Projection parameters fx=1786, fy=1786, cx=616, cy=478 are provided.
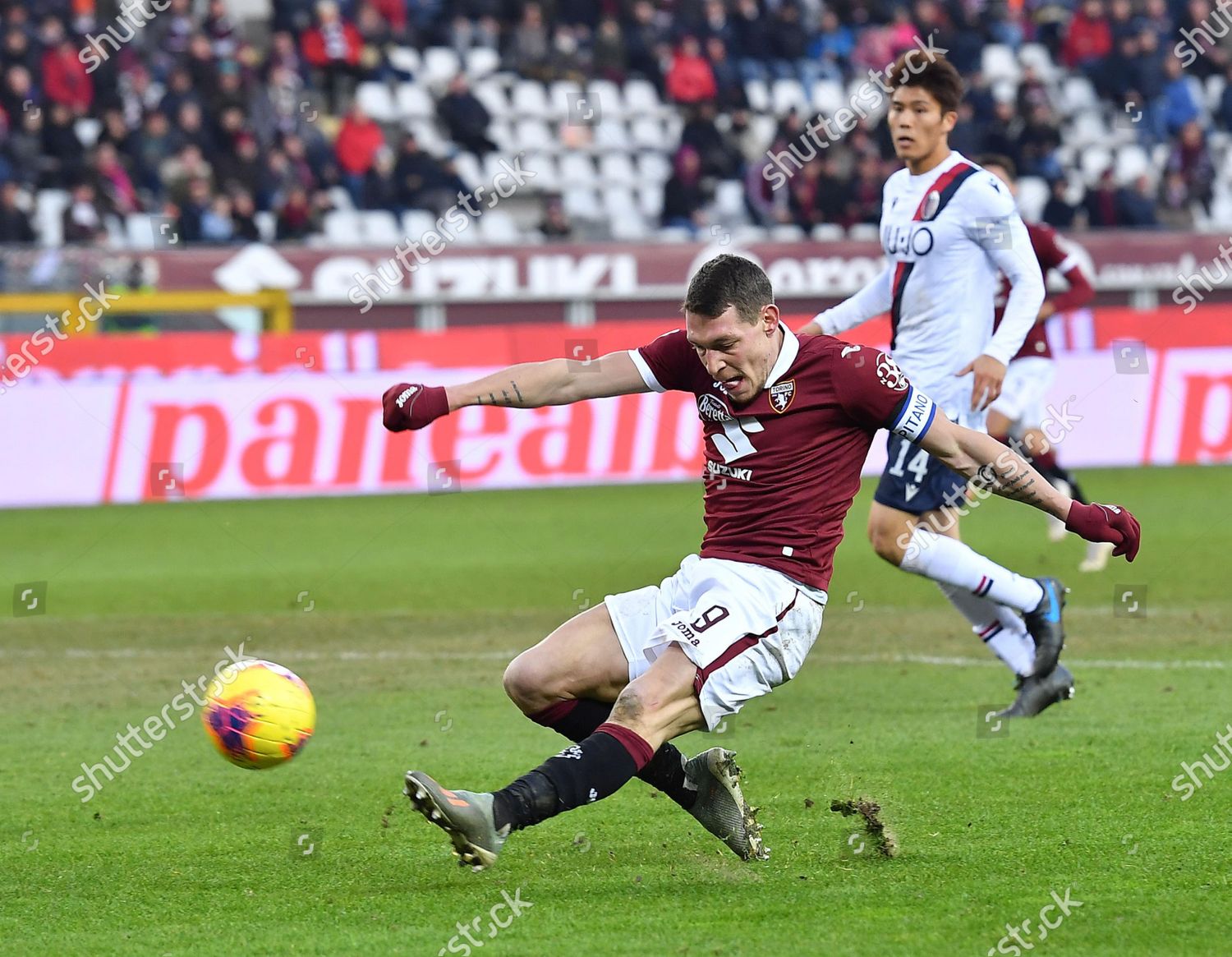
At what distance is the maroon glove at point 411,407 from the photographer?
5133 millimetres

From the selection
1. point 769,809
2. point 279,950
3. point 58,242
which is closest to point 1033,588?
point 769,809

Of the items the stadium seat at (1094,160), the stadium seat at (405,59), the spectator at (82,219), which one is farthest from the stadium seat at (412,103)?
the stadium seat at (1094,160)

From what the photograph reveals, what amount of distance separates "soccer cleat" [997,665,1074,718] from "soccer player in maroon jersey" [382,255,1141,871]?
2312mm

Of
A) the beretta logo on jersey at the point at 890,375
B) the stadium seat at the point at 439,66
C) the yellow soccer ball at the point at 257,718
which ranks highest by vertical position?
the beretta logo on jersey at the point at 890,375

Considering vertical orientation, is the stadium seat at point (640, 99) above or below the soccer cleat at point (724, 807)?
above

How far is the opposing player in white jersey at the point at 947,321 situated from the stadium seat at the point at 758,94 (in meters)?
17.9

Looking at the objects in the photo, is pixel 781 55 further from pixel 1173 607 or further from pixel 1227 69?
pixel 1173 607

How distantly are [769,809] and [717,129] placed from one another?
19201mm

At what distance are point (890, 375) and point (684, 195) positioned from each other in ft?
61.6

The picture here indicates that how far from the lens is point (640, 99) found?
25.2 metres

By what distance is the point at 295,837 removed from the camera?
19.2 ft

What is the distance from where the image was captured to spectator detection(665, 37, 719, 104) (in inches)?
978

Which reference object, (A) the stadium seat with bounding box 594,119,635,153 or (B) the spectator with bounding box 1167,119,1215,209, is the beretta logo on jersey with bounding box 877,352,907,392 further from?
(B) the spectator with bounding box 1167,119,1215,209

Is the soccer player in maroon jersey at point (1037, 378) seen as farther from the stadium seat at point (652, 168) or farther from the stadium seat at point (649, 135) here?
the stadium seat at point (649, 135)
